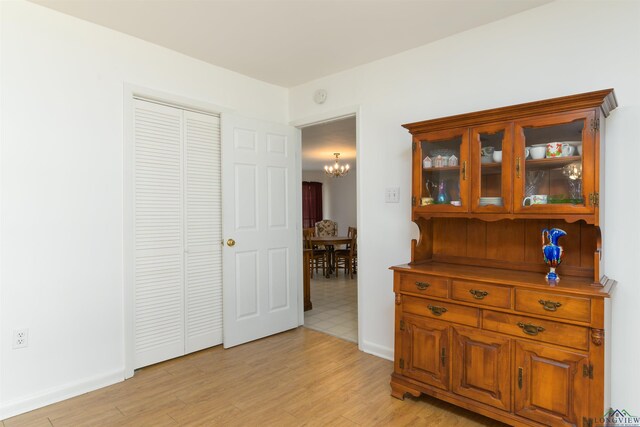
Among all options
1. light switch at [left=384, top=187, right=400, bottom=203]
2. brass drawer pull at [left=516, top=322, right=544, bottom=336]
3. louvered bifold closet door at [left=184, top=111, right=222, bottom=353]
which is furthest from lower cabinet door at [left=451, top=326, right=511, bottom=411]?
louvered bifold closet door at [left=184, top=111, right=222, bottom=353]

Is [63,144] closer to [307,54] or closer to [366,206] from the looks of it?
[307,54]

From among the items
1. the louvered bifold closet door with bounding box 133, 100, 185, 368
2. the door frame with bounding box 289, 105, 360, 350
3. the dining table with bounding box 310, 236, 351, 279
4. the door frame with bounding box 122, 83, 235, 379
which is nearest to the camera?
the door frame with bounding box 122, 83, 235, 379

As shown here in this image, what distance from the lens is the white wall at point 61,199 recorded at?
2250 millimetres

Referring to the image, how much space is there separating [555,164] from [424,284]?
1.00 metres

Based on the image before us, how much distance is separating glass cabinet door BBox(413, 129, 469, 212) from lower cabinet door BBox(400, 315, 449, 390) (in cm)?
74

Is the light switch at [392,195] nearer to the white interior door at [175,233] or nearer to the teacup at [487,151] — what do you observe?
the teacup at [487,151]

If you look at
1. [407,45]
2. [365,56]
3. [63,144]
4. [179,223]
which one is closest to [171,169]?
[179,223]

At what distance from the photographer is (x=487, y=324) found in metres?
2.07

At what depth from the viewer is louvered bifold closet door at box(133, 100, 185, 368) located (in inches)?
112

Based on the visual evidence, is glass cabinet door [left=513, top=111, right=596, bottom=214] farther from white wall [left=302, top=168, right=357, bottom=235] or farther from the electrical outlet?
white wall [left=302, top=168, right=357, bottom=235]

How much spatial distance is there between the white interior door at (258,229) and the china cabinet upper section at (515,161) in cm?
162

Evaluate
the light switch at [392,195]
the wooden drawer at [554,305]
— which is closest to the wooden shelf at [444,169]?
the light switch at [392,195]

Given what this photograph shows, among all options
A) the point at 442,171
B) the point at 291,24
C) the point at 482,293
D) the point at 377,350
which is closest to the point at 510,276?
the point at 482,293

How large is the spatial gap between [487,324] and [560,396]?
45 centimetres
